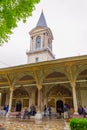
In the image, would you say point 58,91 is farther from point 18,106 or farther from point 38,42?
point 38,42

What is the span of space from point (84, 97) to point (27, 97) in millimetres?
7679

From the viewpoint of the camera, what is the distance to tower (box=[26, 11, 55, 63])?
2661 cm

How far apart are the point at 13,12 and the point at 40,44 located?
70.7ft

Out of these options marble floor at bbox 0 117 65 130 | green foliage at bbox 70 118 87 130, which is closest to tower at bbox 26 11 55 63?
→ marble floor at bbox 0 117 65 130

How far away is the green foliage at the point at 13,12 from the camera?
6.23 meters

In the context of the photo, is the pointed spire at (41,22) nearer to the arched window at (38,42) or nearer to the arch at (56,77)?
the arched window at (38,42)

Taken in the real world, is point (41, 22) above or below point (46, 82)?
above

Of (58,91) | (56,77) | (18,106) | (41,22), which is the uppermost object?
(41,22)

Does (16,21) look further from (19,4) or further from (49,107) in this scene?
(49,107)

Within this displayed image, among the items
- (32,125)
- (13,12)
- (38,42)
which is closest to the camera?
(13,12)

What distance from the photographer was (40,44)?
91.5 feet

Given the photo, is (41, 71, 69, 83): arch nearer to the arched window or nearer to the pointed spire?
the arched window

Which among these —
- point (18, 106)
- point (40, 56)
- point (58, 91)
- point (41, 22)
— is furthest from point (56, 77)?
point (41, 22)

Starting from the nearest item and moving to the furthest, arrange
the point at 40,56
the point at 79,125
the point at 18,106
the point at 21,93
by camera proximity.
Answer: the point at 79,125
the point at 21,93
the point at 18,106
the point at 40,56
